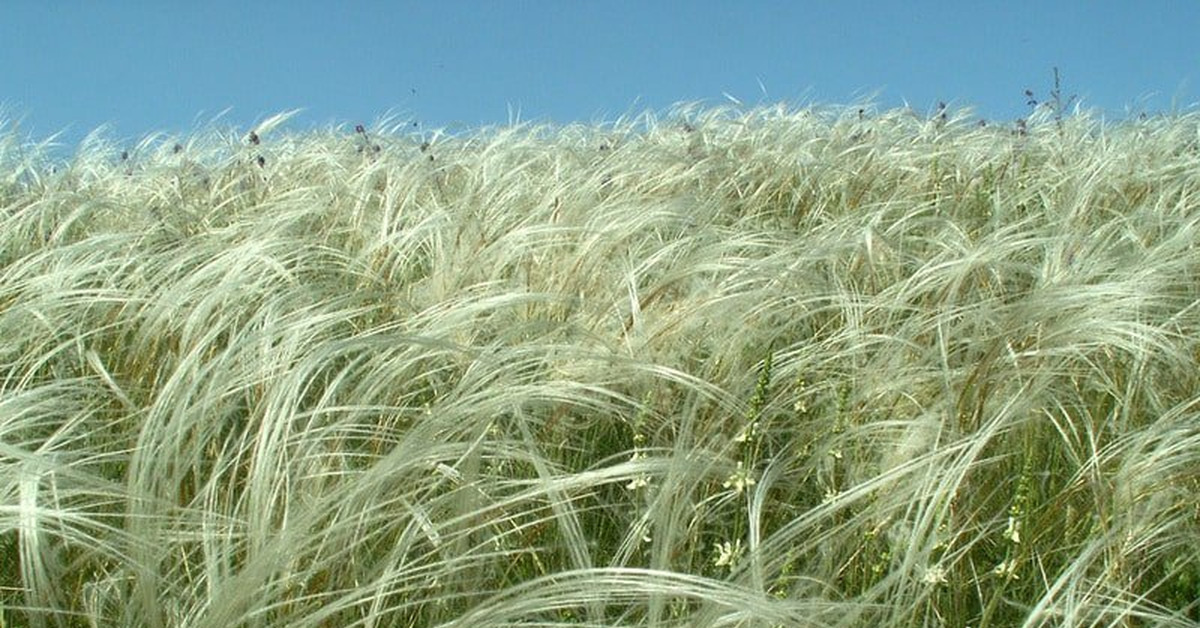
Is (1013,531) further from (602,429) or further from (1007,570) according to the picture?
(602,429)

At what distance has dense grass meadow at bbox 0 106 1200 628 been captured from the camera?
1472mm

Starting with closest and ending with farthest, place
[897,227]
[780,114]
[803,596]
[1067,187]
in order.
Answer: [803,596] < [897,227] < [1067,187] < [780,114]

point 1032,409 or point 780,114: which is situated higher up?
point 780,114

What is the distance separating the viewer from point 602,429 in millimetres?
2146

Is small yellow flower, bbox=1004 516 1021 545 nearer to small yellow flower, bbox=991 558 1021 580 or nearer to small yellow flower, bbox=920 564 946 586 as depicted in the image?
small yellow flower, bbox=991 558 1021 580

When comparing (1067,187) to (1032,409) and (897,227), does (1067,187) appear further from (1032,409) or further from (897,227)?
(1032,409)

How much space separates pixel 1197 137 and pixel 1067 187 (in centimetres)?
192

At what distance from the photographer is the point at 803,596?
5.40 feet

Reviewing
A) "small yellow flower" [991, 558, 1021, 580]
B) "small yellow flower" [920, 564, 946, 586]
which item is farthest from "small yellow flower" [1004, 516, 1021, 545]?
"small yellow flower" [920, 564, 946, 586]

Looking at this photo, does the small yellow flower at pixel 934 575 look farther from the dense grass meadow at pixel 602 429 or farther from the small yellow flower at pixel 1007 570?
the small yellow flower at pixel 1007 570

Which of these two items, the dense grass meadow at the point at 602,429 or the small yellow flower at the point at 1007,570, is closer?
the dense grass meadow at the point at 602,429

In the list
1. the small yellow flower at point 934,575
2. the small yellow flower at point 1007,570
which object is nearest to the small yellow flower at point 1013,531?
the small yellow flower at point 1007,570

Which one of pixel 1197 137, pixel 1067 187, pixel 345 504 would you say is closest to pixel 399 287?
pixel 345 504

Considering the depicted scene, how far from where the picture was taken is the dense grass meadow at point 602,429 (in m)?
1.47
